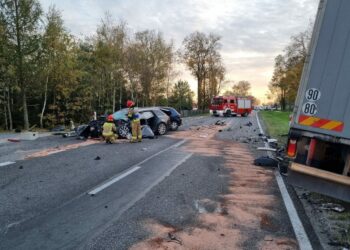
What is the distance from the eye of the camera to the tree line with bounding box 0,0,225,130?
26891 millimetres

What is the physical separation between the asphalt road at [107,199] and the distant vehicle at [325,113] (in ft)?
2.60

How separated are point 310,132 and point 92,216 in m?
3.32

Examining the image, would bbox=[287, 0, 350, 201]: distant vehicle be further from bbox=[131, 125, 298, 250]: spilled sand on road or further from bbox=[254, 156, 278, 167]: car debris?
bbox=[254, 156, 278, 167]: car debris

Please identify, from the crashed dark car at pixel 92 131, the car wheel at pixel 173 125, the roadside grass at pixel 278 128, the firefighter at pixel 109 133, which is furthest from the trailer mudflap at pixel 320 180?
the car wheel at pixel 173 125

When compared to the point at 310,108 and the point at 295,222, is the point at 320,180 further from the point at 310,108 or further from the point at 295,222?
the point at 310,108

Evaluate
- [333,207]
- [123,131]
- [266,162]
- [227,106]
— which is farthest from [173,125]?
[227,106]

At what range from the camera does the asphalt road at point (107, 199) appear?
476cm

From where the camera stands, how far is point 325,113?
17.7 ft

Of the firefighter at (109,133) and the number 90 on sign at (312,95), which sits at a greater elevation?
the number 90 on sign at (312,95)

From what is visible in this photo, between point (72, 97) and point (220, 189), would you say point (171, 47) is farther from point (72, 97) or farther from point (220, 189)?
point (220, 189)

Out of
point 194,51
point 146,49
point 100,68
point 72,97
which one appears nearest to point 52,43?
point 72,97

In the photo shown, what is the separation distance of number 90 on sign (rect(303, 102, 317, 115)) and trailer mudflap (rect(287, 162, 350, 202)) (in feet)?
2.61

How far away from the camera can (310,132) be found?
5.58 m

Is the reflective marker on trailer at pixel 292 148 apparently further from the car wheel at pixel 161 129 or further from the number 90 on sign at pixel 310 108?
the car wheel at pixel 161 129
